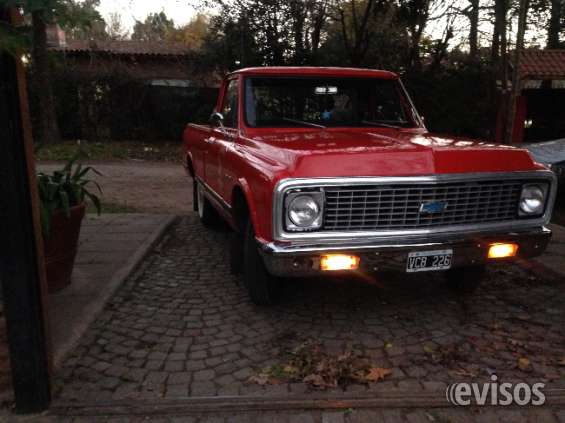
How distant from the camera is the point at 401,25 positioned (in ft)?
44.9

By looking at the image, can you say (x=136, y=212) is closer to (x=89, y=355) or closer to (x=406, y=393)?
(x=89, y=355)

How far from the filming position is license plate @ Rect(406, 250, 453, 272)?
3.31 metres

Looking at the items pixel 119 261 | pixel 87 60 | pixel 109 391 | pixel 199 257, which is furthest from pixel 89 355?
pixel 87 60

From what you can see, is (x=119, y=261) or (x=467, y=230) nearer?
(x=467, y=230)

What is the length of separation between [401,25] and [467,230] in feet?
38.1

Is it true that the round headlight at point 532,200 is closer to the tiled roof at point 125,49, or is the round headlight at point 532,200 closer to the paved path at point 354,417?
the paved path at point 354,417

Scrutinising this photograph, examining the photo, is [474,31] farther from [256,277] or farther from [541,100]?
[256,277]

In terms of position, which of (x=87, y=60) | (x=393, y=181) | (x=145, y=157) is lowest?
(x=145, y=157)

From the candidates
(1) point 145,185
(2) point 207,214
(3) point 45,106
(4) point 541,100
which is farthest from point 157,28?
(2) point 207,214

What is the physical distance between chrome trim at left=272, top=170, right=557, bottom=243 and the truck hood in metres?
0.04

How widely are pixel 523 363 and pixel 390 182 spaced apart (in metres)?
1.40

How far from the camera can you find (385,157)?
327 cm

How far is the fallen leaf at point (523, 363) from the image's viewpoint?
3.12 meters

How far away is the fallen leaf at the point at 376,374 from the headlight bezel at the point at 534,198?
1.56 meters
